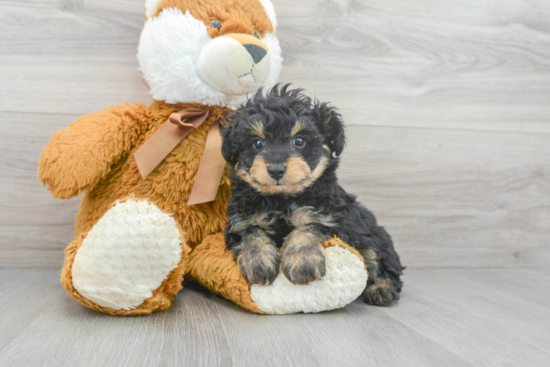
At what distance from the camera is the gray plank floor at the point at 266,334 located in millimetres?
929

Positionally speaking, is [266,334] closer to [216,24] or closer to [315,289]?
[315,289]

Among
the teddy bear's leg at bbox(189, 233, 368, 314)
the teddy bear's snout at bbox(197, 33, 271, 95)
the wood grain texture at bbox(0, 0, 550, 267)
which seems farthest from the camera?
the wood grain texture at bbox(0, 0, 550, 267)

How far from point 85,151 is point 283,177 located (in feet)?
2.15

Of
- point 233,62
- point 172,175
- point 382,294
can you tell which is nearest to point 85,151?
point 172,175

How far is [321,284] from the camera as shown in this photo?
1194 millimetres

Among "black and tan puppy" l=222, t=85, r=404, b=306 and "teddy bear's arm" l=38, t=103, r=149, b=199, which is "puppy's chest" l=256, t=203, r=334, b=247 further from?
"teddy bear's arm" l=38, t=103, r=149, b=199

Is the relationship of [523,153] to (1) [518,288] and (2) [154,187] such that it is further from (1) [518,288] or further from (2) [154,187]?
(2) [154,187]

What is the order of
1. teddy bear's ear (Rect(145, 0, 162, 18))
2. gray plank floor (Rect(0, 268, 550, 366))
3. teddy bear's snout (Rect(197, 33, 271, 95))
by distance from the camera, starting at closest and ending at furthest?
gray plank floor (Rect(0, 268, 550, 366)) → teddy bear's snout (Rect(197, 33, 271, 95)) → teddy bear's ear (Rect(145, 0, 162, 18))

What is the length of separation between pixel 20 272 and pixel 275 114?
130 centimetres

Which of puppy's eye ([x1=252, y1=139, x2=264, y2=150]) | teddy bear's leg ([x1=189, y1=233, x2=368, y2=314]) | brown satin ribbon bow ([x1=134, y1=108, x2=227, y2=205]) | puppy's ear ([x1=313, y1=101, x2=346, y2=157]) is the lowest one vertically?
teddy bear's leg ([x1=189, y1=233, x2=368, y2=314])

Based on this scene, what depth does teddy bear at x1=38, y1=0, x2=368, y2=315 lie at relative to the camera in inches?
43.7

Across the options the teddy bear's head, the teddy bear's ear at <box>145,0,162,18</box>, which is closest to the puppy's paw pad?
the teddy bear's head

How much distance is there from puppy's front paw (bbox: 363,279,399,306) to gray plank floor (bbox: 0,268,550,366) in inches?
1.3

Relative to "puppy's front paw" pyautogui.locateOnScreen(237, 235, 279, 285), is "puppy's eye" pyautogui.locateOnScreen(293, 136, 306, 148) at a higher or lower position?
higher
